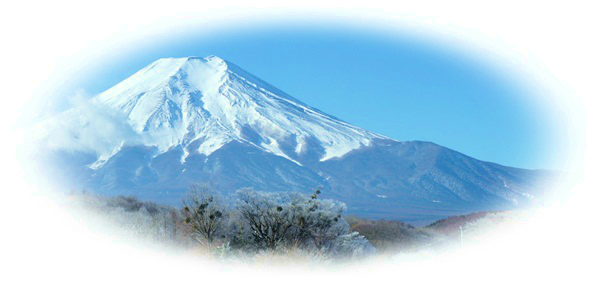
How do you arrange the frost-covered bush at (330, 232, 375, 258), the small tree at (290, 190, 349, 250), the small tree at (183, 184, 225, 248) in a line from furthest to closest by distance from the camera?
the frost-covered bush at (330, 232, 375, 258)
the small tree at (290, 190, 349, 250)
the small tree at (183, 184, 225, 248)

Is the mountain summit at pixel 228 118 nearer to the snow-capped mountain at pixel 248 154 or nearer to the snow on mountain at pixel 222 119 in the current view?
the snow on mountain at pixel 222 119

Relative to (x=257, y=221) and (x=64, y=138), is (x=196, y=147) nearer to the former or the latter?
(x=64, y=138)

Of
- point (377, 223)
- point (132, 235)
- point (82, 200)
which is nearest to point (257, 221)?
point (132, 235)

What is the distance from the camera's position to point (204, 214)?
75.2 feet

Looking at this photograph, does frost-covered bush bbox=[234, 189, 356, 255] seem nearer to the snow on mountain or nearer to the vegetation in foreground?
the vegetation in foreground

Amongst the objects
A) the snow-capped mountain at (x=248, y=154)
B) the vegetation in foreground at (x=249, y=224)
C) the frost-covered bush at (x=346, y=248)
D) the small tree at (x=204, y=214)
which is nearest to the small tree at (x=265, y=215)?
the vegetation in foreground at (x=249, y=224)

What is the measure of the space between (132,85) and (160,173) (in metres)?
51.4

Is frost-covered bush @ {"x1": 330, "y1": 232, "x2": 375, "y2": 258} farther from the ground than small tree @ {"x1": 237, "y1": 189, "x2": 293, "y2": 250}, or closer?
closer

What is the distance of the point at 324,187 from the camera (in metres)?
103

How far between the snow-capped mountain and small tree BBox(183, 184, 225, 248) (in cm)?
6411

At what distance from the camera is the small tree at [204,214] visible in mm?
22328

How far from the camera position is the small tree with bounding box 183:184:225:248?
22328 mm

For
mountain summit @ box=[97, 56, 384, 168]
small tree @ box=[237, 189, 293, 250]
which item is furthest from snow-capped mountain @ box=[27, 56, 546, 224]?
small tree @ box=[237, 189, 293, 250]

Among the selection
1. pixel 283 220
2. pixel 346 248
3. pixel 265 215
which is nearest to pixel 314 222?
pixel 283 220
